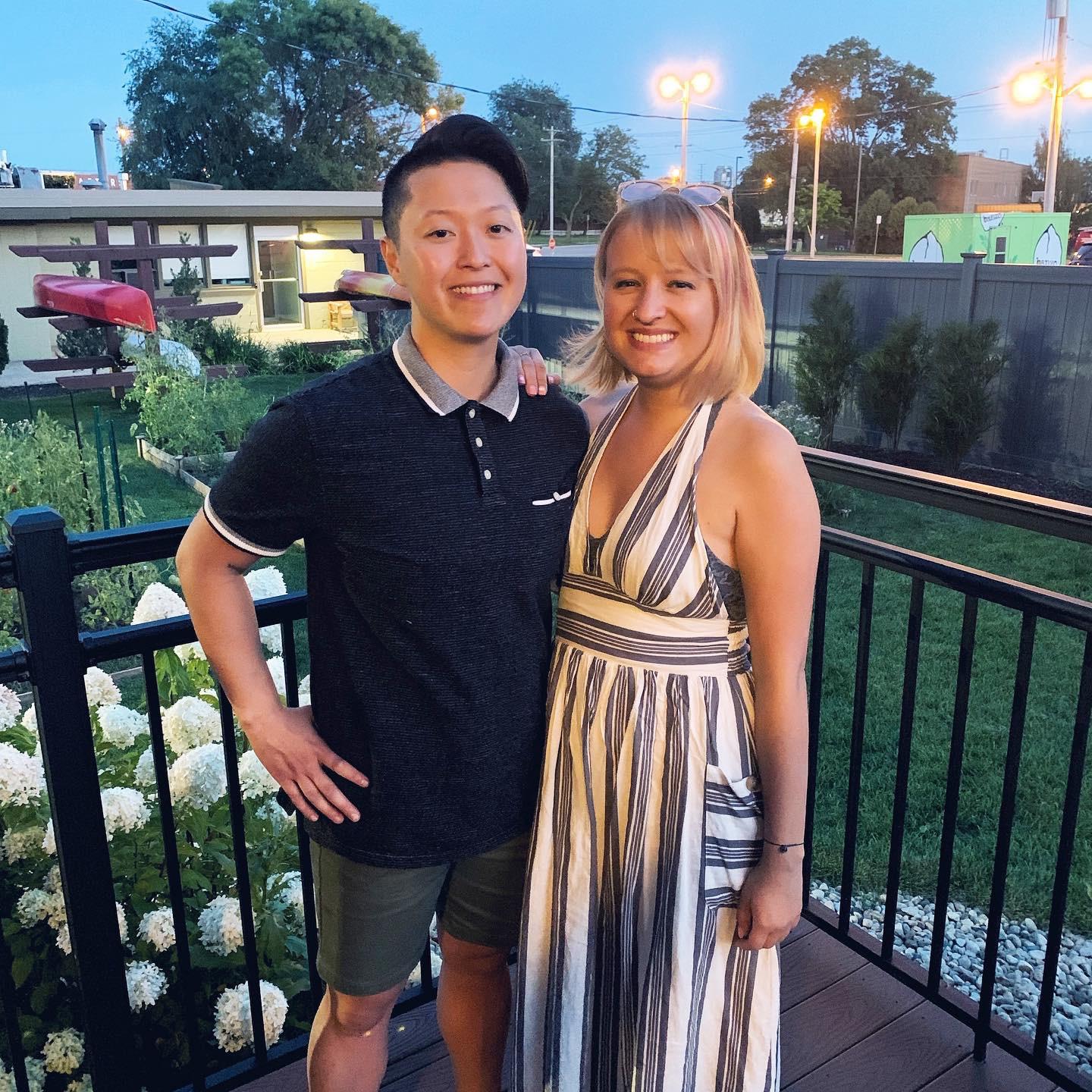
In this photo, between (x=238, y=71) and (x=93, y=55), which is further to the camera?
(x=93, y=55)

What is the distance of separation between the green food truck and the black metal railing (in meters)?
15.6

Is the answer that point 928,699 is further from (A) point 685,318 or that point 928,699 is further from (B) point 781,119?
(B) point 781,119

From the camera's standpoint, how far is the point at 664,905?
146 cm

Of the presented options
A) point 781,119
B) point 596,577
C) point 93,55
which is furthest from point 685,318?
point 93,55

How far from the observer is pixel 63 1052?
1.81 m

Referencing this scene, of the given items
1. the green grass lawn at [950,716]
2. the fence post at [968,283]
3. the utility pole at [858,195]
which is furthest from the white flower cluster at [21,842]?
the utility pole at [858,195]

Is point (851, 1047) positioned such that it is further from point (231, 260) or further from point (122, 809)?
point (231, 260)

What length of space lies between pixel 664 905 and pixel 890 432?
8871mm

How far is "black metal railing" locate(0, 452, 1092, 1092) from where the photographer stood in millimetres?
1422

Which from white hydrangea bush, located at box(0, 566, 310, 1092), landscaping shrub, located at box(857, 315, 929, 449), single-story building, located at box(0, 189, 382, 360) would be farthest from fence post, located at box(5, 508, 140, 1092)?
single-story building, located at box(0, 189, 382, 360)

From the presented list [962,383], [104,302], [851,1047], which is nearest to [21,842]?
[851,1047]

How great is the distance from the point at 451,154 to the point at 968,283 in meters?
8.97

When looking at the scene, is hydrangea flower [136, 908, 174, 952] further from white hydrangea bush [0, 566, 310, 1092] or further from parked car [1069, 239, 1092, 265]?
parked car [1069, 239, 1092, 265]

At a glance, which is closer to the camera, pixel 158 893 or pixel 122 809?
pixel 122 809
